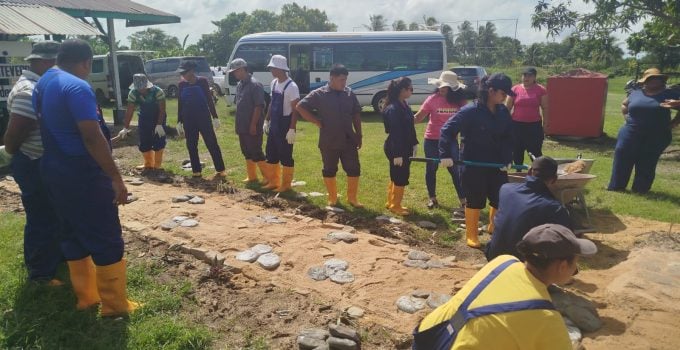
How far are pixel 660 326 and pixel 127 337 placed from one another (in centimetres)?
371

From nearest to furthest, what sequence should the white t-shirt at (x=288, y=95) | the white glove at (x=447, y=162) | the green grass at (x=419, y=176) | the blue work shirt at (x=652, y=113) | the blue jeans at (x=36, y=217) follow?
1. the blue jeans at (x=36, y=217)
2. the white glove at (x=447, y=162)
3. the green grass at (x=419, y=176)
4. the white t-shirt at (x=288, y=95)
5. the blue work shirt at (x=652, y=113)

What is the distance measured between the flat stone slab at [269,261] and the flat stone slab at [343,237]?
0.70m

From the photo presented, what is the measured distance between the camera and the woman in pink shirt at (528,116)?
7.30 meters

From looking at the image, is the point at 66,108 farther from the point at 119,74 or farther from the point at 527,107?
the point at 119,74

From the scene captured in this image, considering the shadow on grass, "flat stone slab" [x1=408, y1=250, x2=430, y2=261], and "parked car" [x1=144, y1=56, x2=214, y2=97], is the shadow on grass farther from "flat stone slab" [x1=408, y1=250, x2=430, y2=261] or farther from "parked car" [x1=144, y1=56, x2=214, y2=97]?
"parked car" [x1=144, y1=56, x2=214, y2=97]

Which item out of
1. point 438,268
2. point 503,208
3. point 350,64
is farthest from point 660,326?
point 350,64

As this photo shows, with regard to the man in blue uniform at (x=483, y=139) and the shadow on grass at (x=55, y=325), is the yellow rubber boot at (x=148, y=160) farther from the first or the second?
the man in blue uniform at (x=483, y=139)

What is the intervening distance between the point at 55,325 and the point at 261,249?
6.06 ft

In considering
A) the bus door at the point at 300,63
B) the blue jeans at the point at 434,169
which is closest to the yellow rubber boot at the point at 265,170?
the blue jeans at the point at 434,169

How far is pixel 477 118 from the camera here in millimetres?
4941

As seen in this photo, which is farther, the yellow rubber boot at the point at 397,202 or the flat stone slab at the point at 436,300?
the yellow rubber boot at the point at 397,202

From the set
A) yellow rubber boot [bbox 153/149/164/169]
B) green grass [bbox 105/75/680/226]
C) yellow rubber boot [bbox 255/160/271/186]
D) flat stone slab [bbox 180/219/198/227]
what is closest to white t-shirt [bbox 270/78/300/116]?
yellow rubber boot [bbox 255/160/271/186]

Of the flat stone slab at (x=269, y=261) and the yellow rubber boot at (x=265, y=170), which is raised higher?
the yellow rubber boot at (x=265, y=170)

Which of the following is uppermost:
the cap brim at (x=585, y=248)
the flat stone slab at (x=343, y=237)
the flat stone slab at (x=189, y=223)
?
the cap brim at (x=585, y=248)
